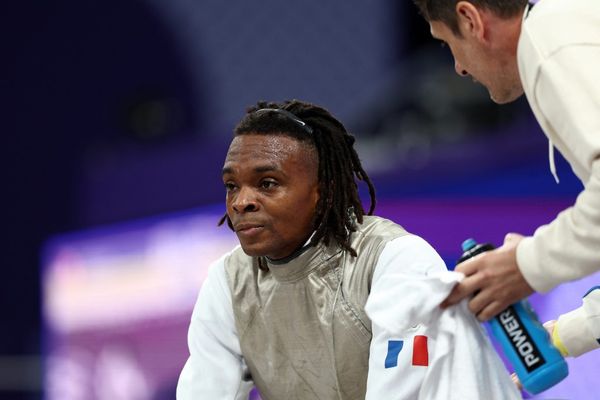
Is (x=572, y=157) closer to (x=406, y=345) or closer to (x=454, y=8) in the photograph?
(x=454, y=8)

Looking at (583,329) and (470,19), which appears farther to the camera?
(583,329)

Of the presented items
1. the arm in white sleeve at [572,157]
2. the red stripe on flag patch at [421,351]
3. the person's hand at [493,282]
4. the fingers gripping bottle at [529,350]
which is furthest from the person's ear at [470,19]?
the red stripe on flag patch at [421,351]

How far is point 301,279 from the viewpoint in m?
2.42

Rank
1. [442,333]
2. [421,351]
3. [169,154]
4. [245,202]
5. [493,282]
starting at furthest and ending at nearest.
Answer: [169,154], [245,202], [421,351], [442,333], [493,282]

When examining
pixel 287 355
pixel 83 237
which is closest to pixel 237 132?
pixel 287 355

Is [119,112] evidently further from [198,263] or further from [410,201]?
[410,201]

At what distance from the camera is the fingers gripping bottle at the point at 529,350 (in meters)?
1.96

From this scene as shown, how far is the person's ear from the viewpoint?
1.98 meters

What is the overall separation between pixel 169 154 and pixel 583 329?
123 inches

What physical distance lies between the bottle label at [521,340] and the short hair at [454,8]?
20.2 inches

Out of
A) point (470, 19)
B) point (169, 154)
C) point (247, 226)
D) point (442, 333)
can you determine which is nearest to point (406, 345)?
point (442, 333)

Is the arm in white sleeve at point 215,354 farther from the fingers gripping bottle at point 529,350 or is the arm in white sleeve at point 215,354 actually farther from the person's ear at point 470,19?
the person's ear at point 470,19

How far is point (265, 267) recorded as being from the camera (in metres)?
2.49

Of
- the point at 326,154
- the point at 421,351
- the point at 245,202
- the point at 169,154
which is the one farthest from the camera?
the point at 169,154
